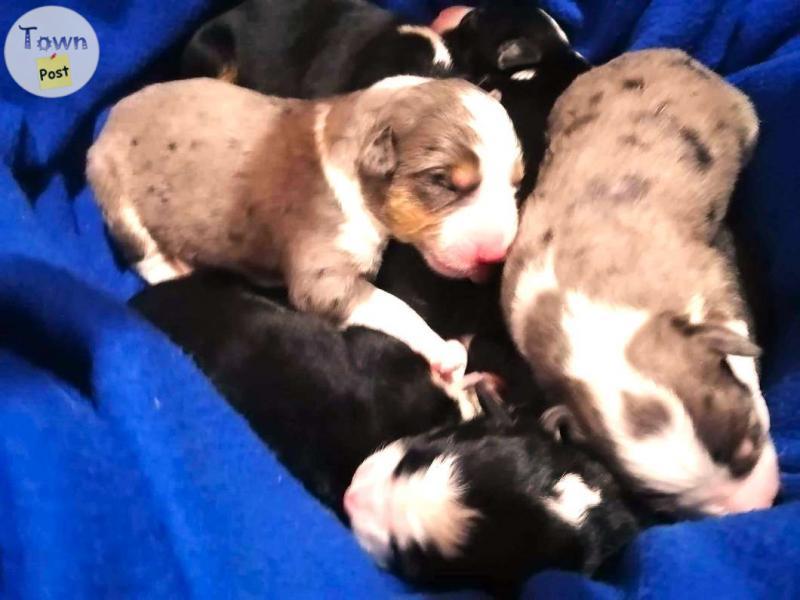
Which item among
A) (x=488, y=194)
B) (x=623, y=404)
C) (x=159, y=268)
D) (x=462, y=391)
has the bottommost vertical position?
(x=462, y=391)

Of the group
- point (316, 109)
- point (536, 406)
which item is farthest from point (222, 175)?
point (536, 406)

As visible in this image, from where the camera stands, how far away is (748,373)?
7.18 feet

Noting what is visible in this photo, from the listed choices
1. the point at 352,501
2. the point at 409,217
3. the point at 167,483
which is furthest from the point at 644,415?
the point at 167,483

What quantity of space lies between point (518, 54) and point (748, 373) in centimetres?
121

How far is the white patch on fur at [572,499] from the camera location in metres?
1.91

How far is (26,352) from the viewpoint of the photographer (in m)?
2.10

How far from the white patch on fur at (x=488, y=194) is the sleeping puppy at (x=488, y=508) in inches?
19.1

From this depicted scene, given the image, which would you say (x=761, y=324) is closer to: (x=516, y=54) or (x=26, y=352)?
(x=516, y=54)

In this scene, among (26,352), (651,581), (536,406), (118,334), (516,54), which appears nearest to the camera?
(651,581)

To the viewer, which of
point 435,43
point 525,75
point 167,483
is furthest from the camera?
point 435,43

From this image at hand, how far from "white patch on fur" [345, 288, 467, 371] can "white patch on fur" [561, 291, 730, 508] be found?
36 centimetres

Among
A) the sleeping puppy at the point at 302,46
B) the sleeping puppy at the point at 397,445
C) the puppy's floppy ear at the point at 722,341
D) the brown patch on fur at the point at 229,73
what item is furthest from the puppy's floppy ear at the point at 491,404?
the brown patch on fur at the point at 229,73

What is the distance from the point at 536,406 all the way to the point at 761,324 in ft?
2.30

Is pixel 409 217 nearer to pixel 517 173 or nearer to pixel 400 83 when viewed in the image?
pixel 517 173
